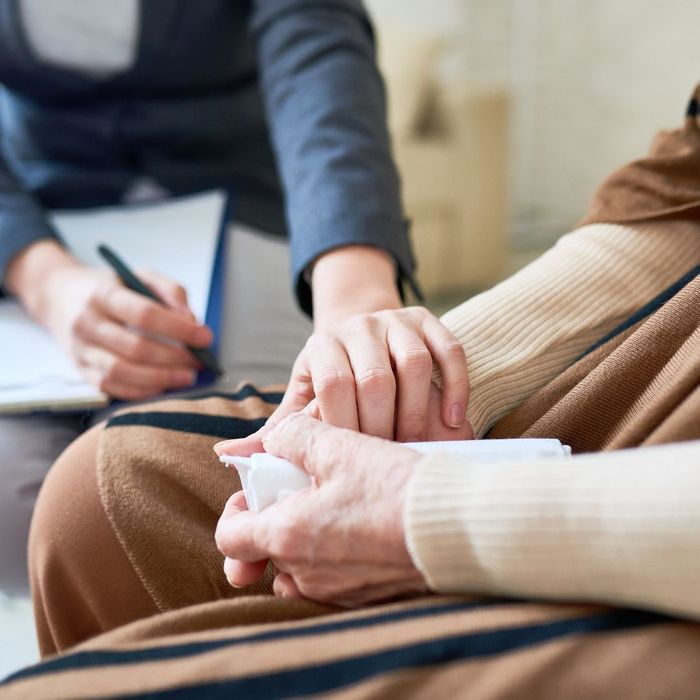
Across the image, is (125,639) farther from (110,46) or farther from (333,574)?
(110,46)

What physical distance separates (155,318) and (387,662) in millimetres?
472

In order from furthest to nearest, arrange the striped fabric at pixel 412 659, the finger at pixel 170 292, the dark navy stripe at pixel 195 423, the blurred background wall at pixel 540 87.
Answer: the blurred background wall at pixel 540 87 → the finger at pixel 170 292 → the dark navy stripe at pixel 195 423 → the striped fabric at pixel 412 659

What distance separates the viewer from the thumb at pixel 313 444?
43 cm

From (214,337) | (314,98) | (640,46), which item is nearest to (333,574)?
(214,337)

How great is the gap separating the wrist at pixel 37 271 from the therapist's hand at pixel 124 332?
0.02 meters

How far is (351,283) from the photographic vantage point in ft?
2.31

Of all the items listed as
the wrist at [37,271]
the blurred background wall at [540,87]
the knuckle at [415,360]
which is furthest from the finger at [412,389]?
the blurred background wall at [540,87]

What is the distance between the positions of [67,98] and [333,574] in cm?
79

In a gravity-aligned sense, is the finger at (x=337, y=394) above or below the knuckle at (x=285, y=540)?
above

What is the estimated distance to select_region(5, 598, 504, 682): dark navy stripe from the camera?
1.24ft

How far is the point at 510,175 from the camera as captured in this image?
130 inches

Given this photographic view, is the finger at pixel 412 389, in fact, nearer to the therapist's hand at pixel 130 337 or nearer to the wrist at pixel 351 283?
the wrist at pixel 351 283

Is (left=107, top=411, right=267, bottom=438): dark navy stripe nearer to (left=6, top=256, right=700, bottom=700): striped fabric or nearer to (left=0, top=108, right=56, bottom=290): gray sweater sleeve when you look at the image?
(left=6, top=256, right=700, bottom=700): striped fabric

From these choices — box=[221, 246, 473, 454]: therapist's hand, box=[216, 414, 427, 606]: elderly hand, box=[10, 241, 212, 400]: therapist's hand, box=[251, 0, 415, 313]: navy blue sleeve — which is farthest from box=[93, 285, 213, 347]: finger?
box=[216, 414, 427, 606]: elderly hand
